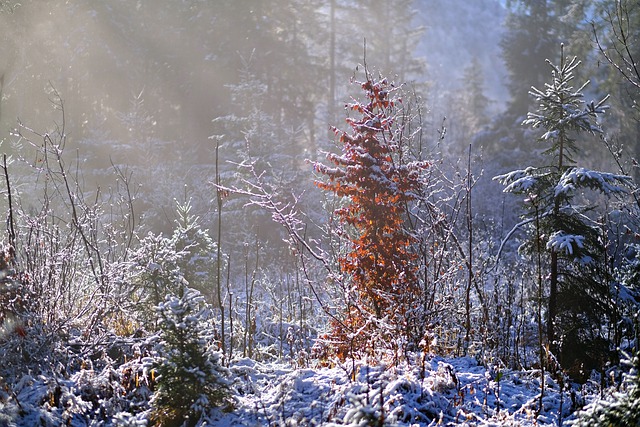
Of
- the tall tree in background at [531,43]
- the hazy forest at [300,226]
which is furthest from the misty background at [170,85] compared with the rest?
the tall tree in background at [531,43]

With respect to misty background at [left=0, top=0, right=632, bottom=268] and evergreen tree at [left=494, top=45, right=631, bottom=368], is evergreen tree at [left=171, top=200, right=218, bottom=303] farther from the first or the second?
Result: misty background at [left=0, top=0, right=632, bottom=268]

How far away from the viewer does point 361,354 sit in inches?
192

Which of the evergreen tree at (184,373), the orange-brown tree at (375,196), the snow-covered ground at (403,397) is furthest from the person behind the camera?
the orange-brown tree at (375,196)

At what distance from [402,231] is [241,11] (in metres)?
22.9

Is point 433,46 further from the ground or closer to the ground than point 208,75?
further from the ground

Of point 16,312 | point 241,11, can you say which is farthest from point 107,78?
point 16,312

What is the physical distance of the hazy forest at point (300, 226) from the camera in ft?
12.8

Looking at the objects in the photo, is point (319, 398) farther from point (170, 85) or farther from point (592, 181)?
point (170, 85)

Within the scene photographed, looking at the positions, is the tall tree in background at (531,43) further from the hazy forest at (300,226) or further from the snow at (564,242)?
the snow at (564,242)

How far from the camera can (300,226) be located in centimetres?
1927

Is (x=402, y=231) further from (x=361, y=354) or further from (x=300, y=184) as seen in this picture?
(x=300, y=184)

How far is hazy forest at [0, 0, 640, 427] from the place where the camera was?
3906mm

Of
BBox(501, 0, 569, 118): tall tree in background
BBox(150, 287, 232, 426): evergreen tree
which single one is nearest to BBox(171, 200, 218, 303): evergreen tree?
BBox(150, 287, 232, 426): evergreen tree

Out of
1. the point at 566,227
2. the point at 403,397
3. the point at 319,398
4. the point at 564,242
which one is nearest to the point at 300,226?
the point at 566,227
